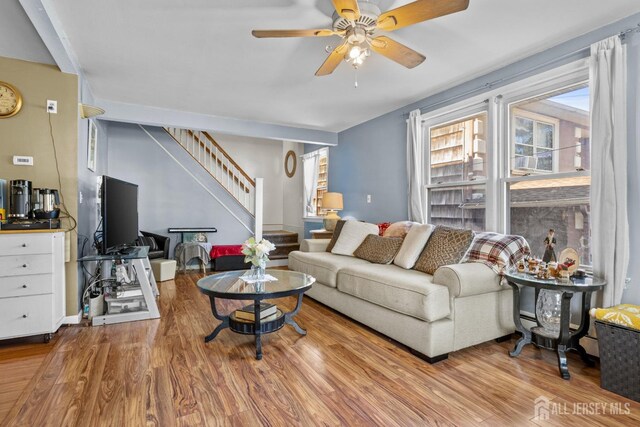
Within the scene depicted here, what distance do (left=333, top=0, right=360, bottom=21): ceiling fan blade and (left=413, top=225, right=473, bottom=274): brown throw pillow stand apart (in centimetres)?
191

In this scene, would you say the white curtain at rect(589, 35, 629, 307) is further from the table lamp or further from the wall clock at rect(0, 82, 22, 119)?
the wall clock at rect(0, 82, 22, 119)

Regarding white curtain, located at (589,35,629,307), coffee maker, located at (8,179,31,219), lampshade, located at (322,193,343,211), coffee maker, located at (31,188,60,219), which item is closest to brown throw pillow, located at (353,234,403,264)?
lampshade, located at (322,193,343,211)

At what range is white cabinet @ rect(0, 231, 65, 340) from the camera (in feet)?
8.28

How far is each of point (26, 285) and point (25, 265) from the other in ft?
0.51

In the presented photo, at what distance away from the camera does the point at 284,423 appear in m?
1.66

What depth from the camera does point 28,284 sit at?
8.50 feet

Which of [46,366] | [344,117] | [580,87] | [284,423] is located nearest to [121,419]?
[284,423]

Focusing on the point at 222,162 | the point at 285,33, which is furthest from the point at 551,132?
the point at 222,162

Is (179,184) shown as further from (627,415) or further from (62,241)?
(627,415)

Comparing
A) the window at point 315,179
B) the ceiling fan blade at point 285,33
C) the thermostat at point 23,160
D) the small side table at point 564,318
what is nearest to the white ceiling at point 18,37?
the thermostat at point 23,160

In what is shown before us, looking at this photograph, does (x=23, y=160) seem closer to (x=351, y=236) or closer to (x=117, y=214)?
(x=117, y=214)

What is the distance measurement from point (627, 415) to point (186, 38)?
375 centimetres

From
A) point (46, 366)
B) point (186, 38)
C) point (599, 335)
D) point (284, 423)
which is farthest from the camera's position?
point (186, 38)

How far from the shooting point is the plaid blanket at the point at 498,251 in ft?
8.82
